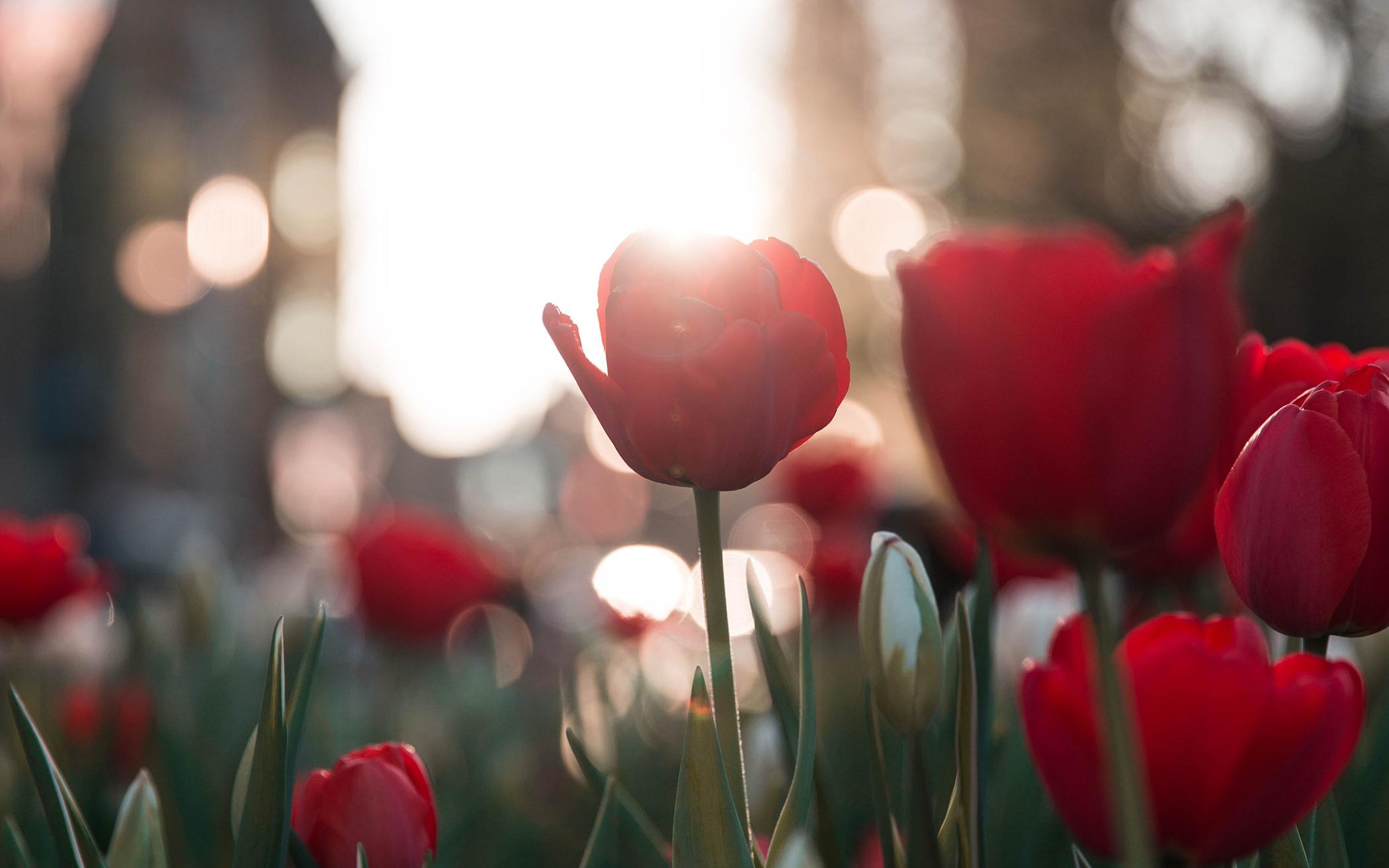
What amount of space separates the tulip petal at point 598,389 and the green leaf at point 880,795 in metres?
0.17

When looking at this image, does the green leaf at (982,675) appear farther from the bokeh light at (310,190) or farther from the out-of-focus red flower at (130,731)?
the bokeh light at (310,190)

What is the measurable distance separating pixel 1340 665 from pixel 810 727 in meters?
0.23

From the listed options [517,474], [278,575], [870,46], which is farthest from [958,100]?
[517,474]

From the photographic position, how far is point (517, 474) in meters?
35.9

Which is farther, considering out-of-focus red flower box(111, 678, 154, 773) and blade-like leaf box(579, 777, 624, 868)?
out-of-focus red flower box(111, 678, 154, 773)

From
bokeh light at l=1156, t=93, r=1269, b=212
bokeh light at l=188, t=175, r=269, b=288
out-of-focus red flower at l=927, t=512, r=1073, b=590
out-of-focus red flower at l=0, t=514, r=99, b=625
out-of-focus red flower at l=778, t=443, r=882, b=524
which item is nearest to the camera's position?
out-of-focus red flower at l=927, t=512, r=1073, b=590

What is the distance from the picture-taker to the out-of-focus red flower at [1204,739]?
432mm

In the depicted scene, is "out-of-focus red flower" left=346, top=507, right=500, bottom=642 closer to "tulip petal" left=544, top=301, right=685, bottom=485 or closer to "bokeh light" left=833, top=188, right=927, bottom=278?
"tulip petal" left=544, top=301, right=685, bottom=485

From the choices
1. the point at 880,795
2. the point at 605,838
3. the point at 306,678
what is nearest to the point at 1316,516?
the point at 880,795

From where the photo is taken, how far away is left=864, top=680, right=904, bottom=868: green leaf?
565 millimetres

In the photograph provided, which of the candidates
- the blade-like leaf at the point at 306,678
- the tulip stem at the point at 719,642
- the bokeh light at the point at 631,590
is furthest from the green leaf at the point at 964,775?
the bokeh light at the point at 631,590

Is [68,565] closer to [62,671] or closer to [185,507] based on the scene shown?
[62,671]

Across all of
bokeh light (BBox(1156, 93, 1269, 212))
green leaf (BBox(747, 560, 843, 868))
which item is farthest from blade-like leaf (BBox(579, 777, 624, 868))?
bokeh light (BBox(1156, 93, 1269, 212))

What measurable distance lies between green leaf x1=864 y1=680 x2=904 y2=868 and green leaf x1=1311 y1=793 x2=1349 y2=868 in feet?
0.71
